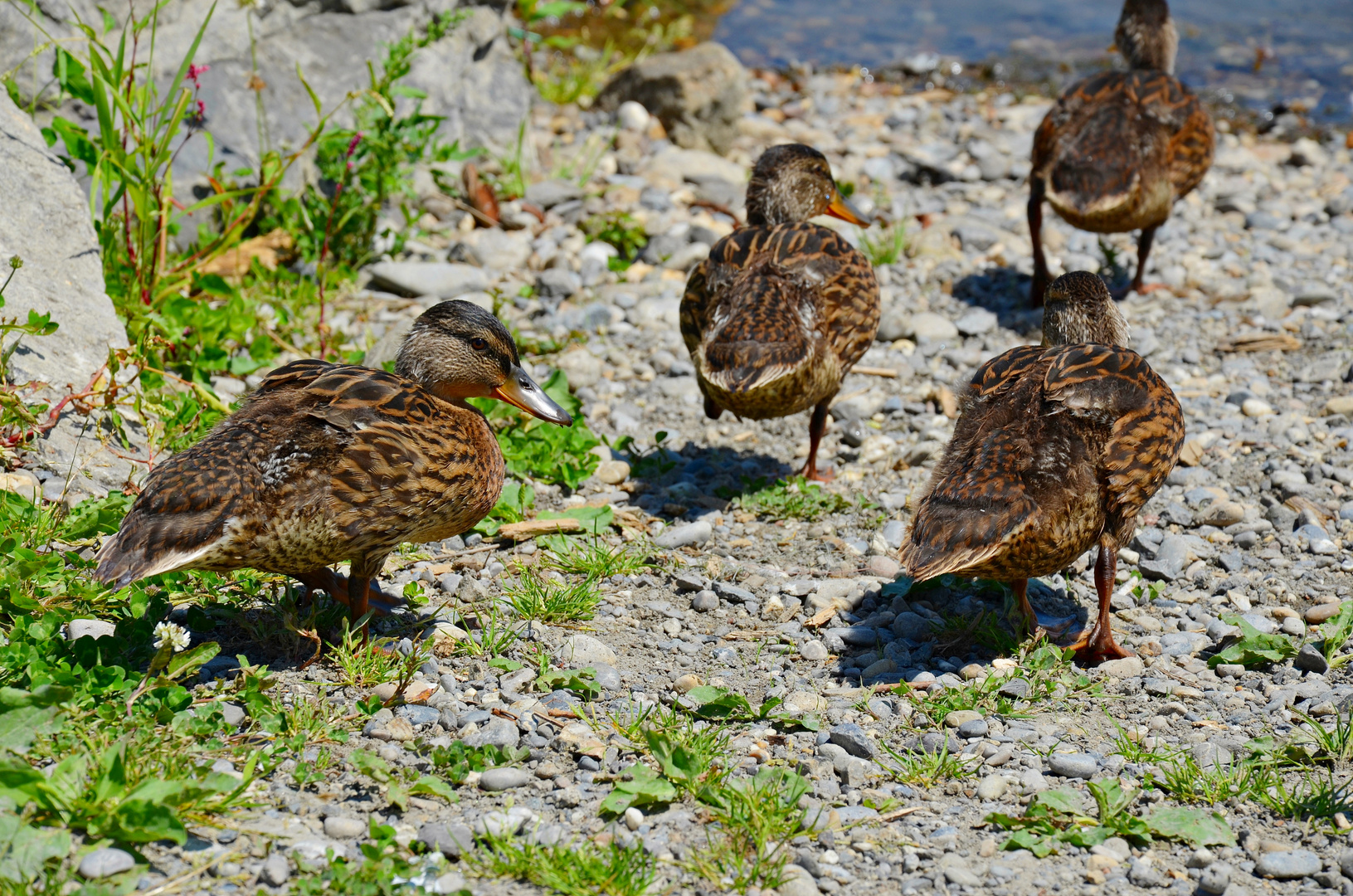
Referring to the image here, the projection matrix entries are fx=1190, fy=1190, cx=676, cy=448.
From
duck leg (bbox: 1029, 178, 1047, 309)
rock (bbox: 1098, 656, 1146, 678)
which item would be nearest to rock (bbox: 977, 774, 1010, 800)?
rock (bbox: 1098, 656, 1146, 678)

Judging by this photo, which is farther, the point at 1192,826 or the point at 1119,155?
the point at 1119,155

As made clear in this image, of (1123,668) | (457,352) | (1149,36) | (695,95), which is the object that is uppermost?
(1149,36)

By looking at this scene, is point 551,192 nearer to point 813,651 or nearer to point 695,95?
point 695,95

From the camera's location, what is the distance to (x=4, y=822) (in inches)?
124

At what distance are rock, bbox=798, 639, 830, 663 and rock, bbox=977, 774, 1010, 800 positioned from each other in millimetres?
1073

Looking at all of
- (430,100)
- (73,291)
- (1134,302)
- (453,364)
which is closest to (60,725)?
(453,364)

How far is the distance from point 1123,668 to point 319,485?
317cm

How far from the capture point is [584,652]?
4.69m

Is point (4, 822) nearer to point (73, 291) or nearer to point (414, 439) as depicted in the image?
point (414, 439)

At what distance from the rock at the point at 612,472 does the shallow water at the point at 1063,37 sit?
10.9 meters

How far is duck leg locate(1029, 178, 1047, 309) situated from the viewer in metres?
8.59

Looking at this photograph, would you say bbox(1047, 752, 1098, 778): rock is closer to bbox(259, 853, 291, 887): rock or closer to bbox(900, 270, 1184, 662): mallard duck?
bbox(900, 270, 1184, 662): mallard duck

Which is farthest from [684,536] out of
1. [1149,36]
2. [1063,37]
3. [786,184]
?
[1063,37]

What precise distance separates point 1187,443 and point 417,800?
4832mm
